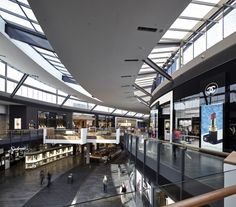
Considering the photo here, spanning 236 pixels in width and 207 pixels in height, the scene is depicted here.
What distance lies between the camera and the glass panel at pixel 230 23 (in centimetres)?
852

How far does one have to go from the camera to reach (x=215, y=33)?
392 inches

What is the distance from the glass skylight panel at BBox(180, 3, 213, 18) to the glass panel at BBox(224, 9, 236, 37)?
799mm

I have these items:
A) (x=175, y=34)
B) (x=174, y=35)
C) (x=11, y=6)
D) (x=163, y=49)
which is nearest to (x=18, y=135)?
(x=163, y=49)

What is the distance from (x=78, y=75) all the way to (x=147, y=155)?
6007 millimetres

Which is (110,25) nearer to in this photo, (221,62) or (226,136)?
(221,62)

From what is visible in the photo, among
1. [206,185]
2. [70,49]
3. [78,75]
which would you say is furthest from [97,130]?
[206,185]

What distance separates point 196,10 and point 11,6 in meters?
6.65

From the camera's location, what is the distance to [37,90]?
3438cm

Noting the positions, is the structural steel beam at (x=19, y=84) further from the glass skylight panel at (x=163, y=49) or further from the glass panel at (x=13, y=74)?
the glass skylight panel at (x=163, y=49)

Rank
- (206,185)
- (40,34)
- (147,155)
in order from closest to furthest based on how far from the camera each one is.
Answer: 1. (206,185)
2. (147,155)
3. (40,34)

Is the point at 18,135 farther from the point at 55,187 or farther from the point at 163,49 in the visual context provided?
the point at 163,49

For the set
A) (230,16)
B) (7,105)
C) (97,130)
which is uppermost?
(230,16)

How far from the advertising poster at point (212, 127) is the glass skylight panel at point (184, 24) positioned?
3.32 meters

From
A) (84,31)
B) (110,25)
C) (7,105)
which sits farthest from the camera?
(7,105)
